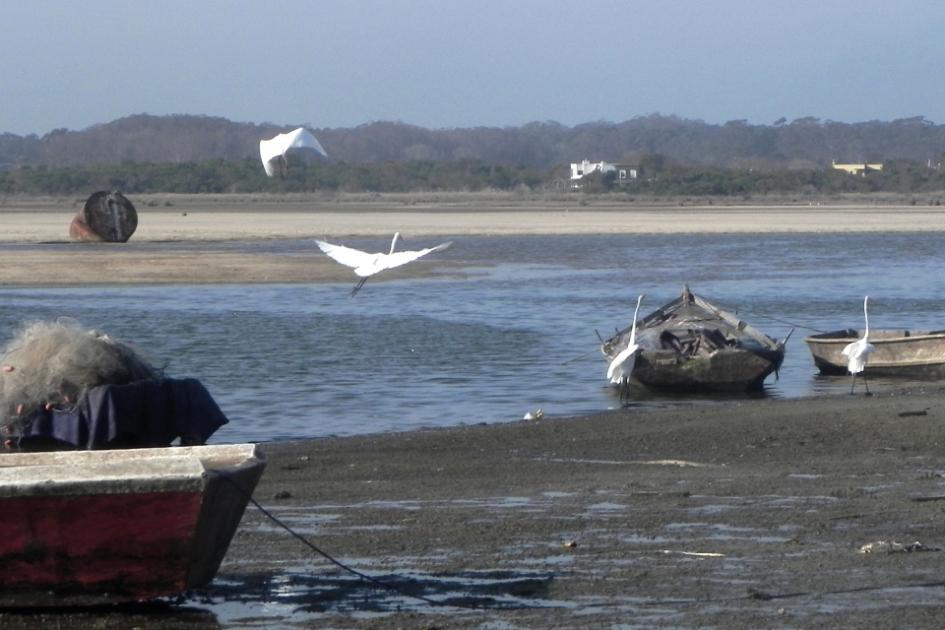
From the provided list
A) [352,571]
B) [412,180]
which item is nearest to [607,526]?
[352,571]

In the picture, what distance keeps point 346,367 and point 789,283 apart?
16613 millimetres

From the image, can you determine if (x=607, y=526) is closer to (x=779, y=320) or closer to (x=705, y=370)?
(x=705, y=370)

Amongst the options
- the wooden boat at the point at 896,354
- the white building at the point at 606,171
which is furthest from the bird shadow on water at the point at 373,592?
the white building at the point at 606,171

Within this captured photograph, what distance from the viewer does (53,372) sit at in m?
9.02

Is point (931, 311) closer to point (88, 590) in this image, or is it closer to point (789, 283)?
point (789, 283)

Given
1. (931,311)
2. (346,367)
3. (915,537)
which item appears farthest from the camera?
(931,311)

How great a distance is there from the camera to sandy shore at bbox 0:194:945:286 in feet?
122

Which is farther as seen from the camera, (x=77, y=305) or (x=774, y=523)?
(x=77, y=305)

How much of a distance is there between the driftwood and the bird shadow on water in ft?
127

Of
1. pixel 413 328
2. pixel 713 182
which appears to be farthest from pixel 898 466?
pixel 713 182

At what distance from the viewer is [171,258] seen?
40.3m

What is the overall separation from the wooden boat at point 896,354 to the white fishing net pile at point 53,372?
12.7m

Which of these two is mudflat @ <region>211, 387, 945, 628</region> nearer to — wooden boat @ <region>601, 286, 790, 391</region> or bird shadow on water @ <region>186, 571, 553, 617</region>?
bird shadow on water @ <region>186, 571, 553, 617</region>

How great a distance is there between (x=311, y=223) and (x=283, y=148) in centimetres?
4322
